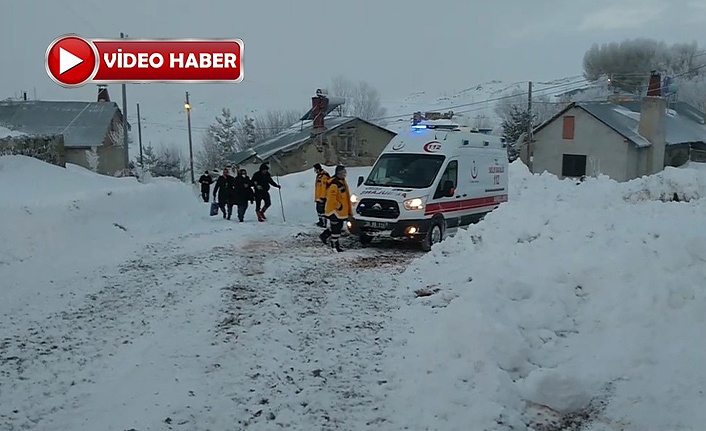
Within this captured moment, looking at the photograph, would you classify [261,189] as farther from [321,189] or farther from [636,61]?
[636,61]

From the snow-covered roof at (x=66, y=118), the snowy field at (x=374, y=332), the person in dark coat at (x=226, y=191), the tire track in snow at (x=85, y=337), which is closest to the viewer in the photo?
the snowy field at (x=374, y=332)

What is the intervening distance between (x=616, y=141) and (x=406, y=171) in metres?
35.5

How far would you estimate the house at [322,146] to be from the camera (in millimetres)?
44000

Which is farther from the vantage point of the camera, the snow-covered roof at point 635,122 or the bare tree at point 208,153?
the bare tree at point 208,153

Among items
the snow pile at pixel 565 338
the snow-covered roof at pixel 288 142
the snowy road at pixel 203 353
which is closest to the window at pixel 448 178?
the snowy road at pixel 203 353

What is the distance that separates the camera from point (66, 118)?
53.9 metres

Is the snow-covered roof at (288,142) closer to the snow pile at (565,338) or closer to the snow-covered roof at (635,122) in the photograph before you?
the snow-covered roof at (635,122)

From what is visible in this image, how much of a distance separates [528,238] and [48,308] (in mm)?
7190

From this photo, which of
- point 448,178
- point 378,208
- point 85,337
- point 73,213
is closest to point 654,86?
point 448,178

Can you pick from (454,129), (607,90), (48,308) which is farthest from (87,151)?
(607,90)

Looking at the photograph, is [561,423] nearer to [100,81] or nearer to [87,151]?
[100,81]

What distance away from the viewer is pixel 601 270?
7816 mm

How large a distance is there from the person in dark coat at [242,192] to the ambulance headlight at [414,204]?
628cm

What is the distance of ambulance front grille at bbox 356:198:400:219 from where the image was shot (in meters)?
14.3
